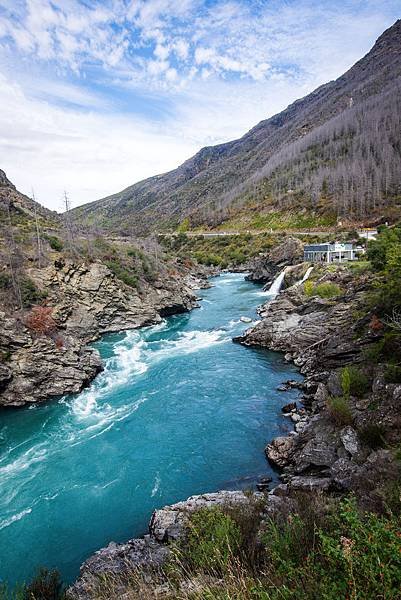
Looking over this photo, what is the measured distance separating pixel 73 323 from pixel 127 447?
19.5 metres

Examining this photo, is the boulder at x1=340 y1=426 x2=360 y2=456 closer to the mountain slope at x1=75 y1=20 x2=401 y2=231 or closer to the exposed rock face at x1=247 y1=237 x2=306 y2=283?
the exposed rock face at x1=247 y1=237 x2=306 y2=283

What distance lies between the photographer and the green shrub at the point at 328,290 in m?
36.6

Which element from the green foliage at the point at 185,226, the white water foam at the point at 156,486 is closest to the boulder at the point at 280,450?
the white water foam at the point at 156,486

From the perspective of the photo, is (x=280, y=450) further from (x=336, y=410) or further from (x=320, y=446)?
(x=336, y=410)

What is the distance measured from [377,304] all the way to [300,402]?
7751 mm

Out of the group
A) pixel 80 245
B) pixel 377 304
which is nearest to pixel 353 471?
Answer: pixel 377 304

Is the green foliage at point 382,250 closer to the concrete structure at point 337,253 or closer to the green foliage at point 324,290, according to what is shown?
the green foliage at point 324,290

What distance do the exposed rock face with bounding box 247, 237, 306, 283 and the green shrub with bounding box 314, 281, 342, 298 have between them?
2787cm

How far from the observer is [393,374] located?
57.6ft

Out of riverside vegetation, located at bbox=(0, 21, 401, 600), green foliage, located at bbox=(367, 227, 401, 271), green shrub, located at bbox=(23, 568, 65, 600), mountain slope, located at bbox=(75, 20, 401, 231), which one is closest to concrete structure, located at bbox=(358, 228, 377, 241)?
riverside vegetation, located at bbox=(0, 21, 401, 600)

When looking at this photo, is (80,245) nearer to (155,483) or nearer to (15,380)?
(15,380)

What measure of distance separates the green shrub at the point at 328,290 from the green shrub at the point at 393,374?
1860 centimetres

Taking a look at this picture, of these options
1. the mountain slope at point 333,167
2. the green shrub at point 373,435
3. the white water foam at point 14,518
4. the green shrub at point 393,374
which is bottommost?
the white water foam at point 14,518

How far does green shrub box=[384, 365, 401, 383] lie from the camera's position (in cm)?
1736
